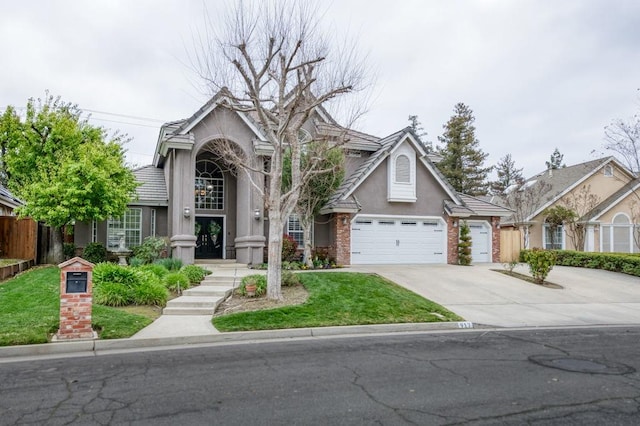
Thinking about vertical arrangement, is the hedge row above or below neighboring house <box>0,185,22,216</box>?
below

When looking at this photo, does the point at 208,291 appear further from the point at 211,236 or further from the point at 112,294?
the point at 211,236

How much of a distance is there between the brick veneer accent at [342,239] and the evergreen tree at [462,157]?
2829 cm

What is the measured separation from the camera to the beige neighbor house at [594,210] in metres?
27.2

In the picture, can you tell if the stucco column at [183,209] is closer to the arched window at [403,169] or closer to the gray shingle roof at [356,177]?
the gray shingle roof at [356,177]

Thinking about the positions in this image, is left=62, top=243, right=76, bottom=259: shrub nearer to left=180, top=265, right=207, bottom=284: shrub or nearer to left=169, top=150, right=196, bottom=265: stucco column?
left=169, top=150, right=196, bottom=265: stucco column

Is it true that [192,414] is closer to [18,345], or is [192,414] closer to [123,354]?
[123,354]

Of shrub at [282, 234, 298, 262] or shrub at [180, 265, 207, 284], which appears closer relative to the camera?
shrub at [180, 265, 207, 284]

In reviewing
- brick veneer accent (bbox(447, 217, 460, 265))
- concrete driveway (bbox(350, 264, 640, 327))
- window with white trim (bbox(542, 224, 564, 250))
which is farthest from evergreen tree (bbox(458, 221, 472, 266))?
window with white trim (bbox(542, 224, 564, 250))

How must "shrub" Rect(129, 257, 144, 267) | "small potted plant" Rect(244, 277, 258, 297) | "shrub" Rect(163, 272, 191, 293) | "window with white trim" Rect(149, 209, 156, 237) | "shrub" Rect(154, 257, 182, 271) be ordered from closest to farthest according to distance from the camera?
"small potted plant" Rect(244, 277, 258, 297), "shrub" Rect(163, 272, 191, 293), "shrub" Rect(154, 257, 182, 271), "shrub" Rect(129, 257, 144, 267), "window with white trim" Rect(149, 209, 156, 237)

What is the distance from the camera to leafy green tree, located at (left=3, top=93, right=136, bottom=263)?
53.0 feet

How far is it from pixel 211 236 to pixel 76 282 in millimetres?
12735

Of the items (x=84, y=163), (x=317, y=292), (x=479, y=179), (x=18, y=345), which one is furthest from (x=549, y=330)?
(x=479, y=179)

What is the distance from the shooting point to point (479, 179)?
47406 millimetres

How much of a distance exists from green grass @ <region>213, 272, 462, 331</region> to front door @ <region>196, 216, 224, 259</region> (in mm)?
7807
